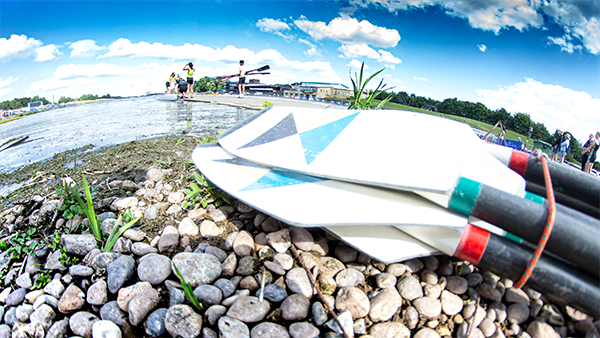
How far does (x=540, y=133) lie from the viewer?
54.0 feet

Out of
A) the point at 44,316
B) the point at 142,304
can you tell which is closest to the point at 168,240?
the point at 142,304

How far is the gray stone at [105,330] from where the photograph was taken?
1.48 metres

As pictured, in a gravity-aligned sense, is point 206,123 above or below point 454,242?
above

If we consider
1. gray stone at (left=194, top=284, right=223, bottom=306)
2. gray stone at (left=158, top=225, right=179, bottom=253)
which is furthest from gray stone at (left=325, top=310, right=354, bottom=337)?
gray stone at (left=158, top=225, right=179, bottom=253)

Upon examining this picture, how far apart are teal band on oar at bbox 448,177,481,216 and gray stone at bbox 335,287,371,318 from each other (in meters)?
0.75

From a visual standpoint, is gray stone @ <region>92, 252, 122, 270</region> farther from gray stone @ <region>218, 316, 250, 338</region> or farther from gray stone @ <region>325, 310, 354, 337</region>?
gray stone @ <region>325, 310, 354, 337</region>

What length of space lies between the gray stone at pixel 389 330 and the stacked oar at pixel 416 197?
337 mm

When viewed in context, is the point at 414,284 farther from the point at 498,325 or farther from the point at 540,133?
the point at 540,133

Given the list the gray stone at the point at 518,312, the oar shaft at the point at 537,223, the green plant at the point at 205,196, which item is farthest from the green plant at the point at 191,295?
the gray stone at the point at 518,312

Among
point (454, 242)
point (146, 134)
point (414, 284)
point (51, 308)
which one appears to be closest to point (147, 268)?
point (51, 308)

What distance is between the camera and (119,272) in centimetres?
174

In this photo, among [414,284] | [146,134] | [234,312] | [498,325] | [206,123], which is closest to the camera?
[234,312]

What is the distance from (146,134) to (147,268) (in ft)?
14.3

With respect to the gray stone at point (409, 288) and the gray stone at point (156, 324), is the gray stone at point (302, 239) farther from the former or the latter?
the gray stone at point (156, 324)
